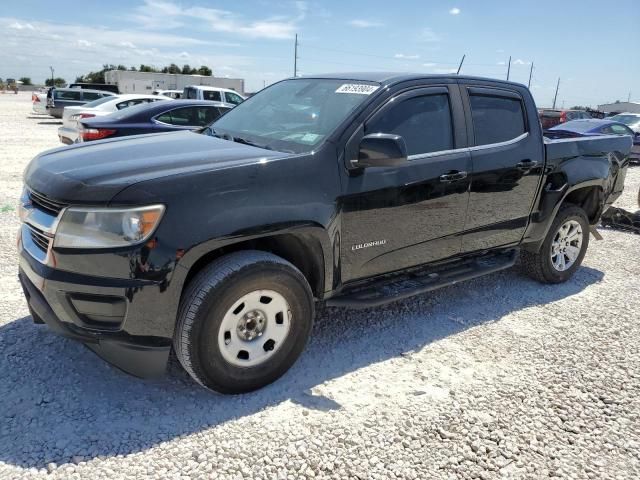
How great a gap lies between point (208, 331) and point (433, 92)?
2.34m

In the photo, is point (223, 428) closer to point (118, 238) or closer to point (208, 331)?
point (208, 331)

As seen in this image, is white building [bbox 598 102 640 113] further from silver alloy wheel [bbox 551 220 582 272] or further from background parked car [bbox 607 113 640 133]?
silver alloy wheel [bbox 551 220 582 272]

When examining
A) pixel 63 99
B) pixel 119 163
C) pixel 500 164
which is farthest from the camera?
pixel 63 99

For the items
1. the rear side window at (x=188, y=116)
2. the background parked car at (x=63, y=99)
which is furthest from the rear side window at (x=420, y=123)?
the background parked car at (x=63, y=99)

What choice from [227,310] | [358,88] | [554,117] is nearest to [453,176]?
[358,88]

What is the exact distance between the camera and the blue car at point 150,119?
8.57 meters

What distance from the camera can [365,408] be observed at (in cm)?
289

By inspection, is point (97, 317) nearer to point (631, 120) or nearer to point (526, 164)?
point (526, 164)

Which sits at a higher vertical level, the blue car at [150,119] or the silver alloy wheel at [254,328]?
the blue car at [150,119]

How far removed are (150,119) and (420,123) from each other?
6710 millimetres

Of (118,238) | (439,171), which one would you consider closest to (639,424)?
(439,171)

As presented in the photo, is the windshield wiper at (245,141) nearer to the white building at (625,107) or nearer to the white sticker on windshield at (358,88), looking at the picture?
the white sticker on windshield at (358,88)

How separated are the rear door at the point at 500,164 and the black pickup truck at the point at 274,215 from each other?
0.05 feet

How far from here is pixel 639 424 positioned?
288 cm
